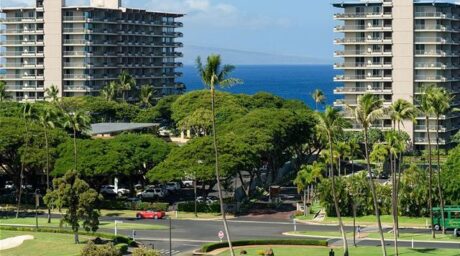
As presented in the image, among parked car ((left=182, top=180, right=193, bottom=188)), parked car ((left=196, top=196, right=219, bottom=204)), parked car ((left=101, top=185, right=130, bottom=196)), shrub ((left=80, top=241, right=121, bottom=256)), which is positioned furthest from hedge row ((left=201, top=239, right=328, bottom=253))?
parked car ((left=182, top=180, right=193, bottom=188))

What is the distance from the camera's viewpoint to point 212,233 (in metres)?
119

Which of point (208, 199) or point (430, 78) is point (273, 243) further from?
point (430, 78)

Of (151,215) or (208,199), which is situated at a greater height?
(208,199)

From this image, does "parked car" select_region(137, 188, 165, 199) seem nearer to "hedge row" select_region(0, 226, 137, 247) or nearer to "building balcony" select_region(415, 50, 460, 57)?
"hedge row" select_region(0, 226, 137, 247)

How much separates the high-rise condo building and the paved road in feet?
236

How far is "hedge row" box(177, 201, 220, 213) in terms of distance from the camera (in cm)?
13600

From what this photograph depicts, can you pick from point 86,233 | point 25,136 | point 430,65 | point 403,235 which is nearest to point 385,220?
point 403,235

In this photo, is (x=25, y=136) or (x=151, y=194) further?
(x=151, y=194)

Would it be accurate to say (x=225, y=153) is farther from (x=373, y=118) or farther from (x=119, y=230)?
(x=373, y=118)

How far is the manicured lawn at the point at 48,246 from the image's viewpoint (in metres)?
103

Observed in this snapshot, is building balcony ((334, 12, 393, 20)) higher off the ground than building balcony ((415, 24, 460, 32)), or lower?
higher

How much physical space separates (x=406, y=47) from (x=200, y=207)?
2877 inches

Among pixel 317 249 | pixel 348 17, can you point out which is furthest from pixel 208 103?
pixel 317 249

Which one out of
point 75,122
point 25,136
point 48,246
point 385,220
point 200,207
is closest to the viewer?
point 48,246
